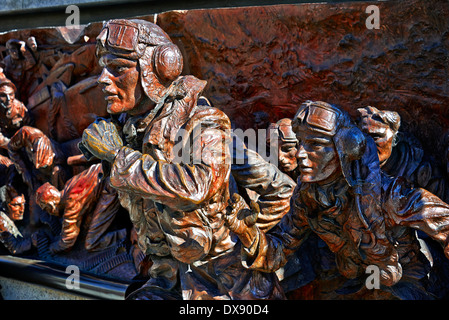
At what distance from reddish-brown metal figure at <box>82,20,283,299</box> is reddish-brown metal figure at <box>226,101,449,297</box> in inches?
7.5

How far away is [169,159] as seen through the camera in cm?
319

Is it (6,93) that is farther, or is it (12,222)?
(12,222)

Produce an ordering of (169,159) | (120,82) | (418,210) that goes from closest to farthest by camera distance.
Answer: (418,210) → (169,159) → (120,82)

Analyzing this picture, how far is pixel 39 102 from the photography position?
477cm

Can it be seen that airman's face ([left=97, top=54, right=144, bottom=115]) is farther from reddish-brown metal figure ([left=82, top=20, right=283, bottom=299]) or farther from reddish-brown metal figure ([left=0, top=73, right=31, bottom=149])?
reddish-brown metal figure ([left=0, top=73, right=31, bottom=149])

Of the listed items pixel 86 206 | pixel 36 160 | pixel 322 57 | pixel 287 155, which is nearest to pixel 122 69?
pixel 287 155

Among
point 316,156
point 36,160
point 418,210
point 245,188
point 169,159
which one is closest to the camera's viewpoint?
point 418,210

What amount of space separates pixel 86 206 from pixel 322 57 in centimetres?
193

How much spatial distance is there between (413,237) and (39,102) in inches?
120

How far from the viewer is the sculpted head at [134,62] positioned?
3.25 metres

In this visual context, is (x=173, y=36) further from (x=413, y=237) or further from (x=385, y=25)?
(x=413, y=237)

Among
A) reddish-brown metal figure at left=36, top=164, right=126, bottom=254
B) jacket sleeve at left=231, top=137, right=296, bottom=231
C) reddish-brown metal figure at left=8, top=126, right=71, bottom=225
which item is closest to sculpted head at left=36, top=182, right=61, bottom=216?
reddish-brown metal figure at left=36, top=164, right=126, bottom=254

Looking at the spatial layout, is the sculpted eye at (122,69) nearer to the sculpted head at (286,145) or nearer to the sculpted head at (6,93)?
the sculpted head at (286,145)

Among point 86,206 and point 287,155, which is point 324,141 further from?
point 86,206
